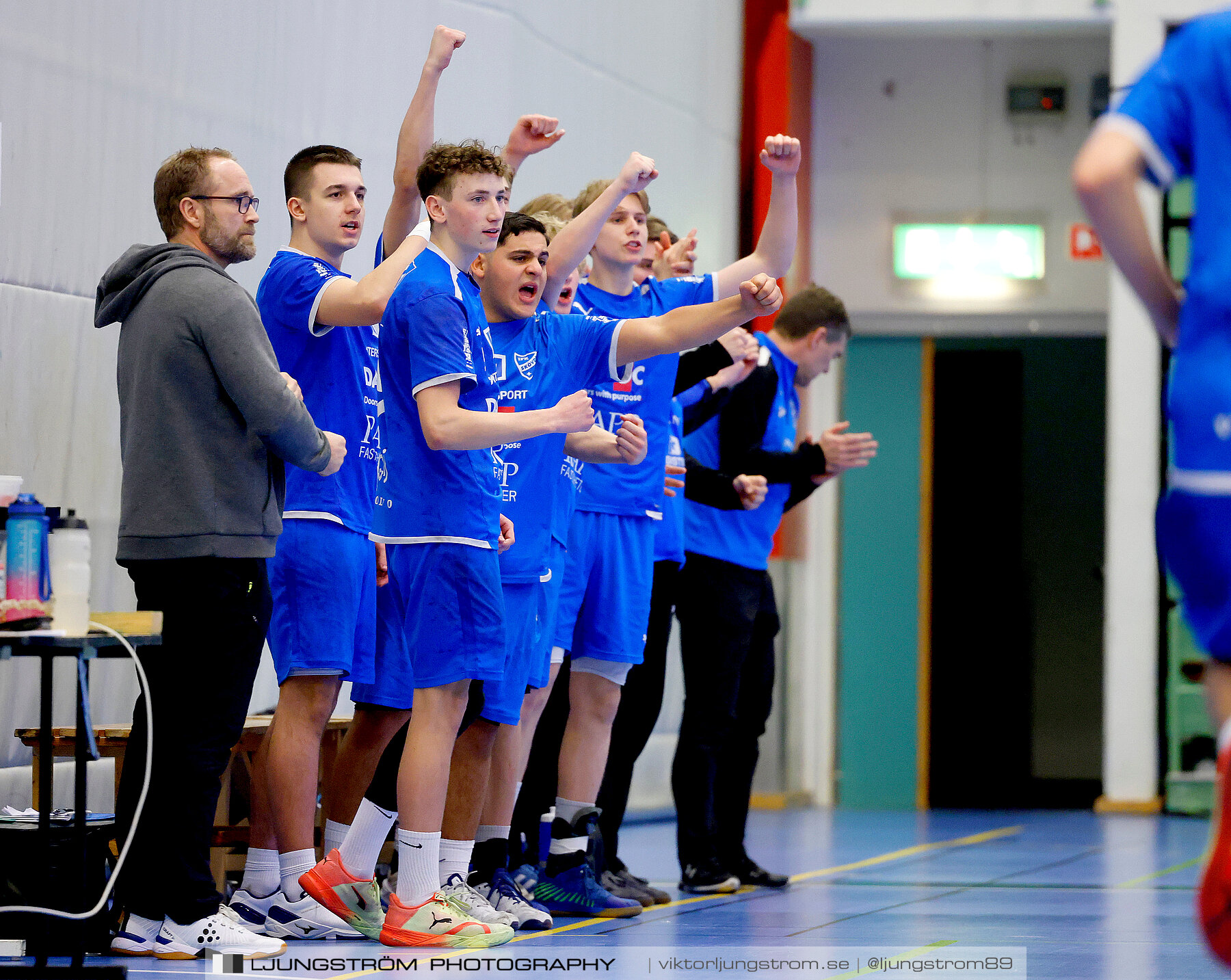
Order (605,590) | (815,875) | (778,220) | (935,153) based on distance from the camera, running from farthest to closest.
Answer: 1. (935,153)
2. (815,875)
3. (605,590)
4. (778,220)

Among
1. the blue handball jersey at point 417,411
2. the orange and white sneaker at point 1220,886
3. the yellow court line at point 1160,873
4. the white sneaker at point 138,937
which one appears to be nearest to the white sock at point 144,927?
the white sneaker at point 138,937

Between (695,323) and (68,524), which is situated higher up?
(695,323)

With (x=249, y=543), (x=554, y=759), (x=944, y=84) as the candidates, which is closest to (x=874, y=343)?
(x=944, y=84)

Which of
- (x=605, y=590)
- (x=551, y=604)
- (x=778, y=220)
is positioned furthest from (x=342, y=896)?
(x=778, y=220)

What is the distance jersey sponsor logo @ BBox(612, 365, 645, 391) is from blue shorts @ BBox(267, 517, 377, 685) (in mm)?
996

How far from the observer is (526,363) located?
4.24 metres

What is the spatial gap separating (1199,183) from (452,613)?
2.09 metres

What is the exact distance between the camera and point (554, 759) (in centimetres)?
503

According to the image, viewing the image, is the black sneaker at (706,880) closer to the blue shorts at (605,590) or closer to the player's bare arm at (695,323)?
the blue shorts at (605,590)

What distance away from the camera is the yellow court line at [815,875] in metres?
3.64

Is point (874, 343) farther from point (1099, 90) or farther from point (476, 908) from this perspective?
point (476, 908)

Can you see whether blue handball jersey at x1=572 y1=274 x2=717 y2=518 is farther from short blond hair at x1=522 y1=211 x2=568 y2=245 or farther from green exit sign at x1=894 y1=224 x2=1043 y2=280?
green exit sign at x1=894 y1=224 x2=1043 y2=280

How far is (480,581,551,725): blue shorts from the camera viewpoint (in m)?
3.97

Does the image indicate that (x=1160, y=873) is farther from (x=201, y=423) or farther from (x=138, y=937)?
(x=201, y=423)
